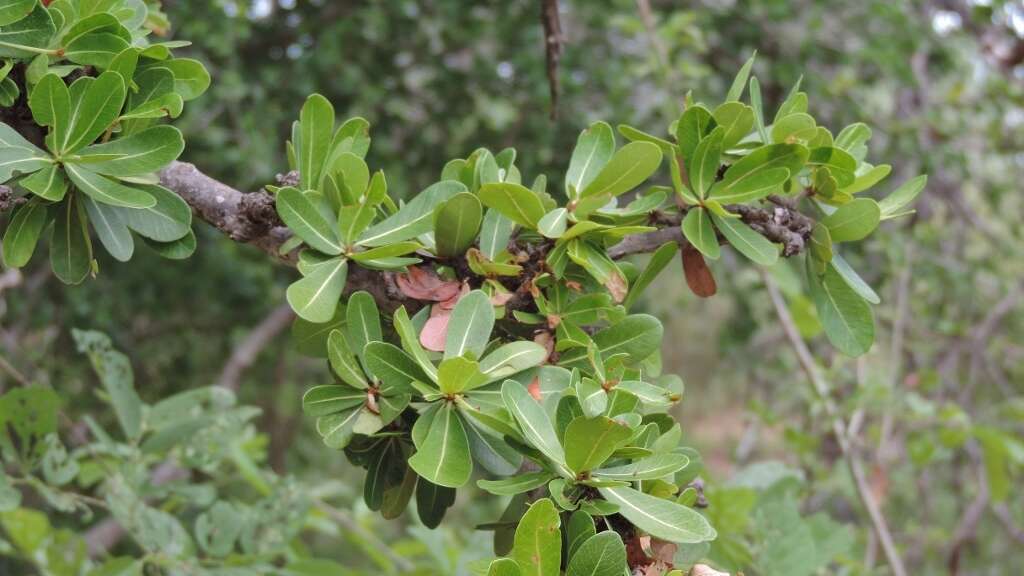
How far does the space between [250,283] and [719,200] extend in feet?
6.03

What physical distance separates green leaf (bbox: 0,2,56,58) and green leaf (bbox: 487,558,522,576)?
47cm

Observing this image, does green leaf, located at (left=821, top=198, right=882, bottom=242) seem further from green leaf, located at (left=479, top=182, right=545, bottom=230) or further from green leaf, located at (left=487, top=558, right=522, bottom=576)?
green leaf, located at (left=487, top=558, right=522, bottom=576)

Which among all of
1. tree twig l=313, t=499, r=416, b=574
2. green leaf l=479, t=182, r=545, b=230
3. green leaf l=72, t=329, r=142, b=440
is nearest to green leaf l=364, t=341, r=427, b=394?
green leaf l=479, t=182, r=545, b=230

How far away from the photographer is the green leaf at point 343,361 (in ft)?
2.07

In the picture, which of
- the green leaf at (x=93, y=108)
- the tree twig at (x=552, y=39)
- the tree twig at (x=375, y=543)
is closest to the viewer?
the green leaf at (x=93, y=108)

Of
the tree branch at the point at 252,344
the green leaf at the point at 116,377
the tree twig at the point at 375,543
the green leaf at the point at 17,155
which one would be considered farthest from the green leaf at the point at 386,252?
the tree branch at the point at 252,344

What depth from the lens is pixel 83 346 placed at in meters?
1.17

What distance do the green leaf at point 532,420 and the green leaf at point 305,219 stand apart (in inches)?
6.6

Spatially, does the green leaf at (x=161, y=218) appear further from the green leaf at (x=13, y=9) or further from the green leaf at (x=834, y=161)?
the green leaf at (x=834, y=161)

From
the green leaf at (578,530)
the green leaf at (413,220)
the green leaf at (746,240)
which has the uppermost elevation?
the green leaf at (413,220)


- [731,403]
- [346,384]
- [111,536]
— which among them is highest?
A: [346,384]

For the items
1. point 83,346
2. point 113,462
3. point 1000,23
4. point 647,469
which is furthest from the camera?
point 1000,23

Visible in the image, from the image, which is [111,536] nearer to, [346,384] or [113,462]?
[113,462]

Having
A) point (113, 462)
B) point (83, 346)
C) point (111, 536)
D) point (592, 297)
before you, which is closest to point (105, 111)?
point (592, 297)
